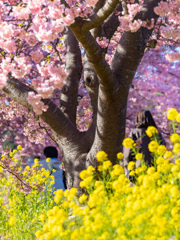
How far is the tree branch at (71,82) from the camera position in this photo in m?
6.78

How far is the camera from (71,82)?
6.88 meters

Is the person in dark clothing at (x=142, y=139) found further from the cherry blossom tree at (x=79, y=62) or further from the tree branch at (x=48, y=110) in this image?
the tree branch at (x=48, y=110)

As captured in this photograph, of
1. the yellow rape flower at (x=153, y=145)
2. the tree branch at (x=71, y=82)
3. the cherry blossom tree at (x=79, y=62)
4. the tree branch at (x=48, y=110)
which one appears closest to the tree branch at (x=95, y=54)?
the cherry blossom tree at (x=79, y=62)

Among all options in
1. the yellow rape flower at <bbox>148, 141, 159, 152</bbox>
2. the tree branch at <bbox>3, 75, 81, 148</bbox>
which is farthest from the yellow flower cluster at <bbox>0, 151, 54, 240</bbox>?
the yellow rape flower at <bbox>148, 141, 159, 152</bbox>

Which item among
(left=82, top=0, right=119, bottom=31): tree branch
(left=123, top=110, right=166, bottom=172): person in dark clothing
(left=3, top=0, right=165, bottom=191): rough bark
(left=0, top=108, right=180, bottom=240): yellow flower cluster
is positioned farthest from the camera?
(left=123, top=110, right=166, bottom=172): person in dark clothing

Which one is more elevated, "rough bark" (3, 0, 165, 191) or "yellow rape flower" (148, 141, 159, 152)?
"rough bark" (3, 0, 165, 191)

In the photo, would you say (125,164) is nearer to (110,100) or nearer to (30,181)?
(110,100)

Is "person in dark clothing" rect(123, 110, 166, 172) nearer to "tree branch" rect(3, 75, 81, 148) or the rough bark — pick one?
the rough bark

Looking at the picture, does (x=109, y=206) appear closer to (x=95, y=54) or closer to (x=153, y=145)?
(x=153, y=145)

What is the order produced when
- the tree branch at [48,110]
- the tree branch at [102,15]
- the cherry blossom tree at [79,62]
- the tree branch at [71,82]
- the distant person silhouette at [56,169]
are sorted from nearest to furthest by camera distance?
the tree branch at [102,15] < the cherry blossom tree at [79,62] < the tree branch at [48,110] < the tree branch at [71,82] < the distant person silhouette at [56,169]

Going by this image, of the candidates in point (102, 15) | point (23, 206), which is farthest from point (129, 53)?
point (23, 206)

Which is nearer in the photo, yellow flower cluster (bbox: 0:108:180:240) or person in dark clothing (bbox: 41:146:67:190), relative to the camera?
yellow flower cluster (bbox: 0:108:180:240)

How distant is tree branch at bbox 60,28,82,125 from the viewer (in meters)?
6.78

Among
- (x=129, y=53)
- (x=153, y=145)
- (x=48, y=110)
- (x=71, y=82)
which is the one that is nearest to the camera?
(x=153, y=145)
